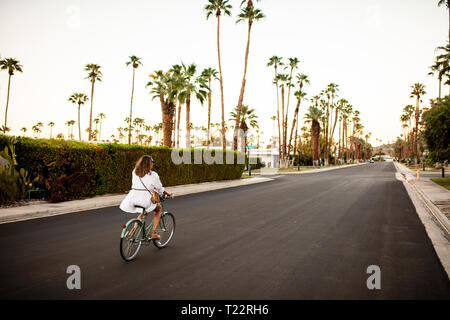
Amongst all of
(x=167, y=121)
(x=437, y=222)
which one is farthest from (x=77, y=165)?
(x=167, y=121)

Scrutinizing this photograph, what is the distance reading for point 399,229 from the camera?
28.0 feet

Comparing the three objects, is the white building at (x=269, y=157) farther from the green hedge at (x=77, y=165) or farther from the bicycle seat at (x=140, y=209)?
the bicycle seat at (x=140, y=209)

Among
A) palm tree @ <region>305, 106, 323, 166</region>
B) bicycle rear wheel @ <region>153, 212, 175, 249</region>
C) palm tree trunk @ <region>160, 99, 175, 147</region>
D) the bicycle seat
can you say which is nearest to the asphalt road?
bicycle rear wheel @ <region>153, 212, 175, 249</region>

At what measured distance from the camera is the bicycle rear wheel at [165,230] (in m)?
6.72

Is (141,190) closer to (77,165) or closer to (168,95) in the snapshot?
(77,165)

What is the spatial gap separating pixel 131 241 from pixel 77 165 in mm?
9883

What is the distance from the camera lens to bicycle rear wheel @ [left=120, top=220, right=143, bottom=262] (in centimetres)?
561

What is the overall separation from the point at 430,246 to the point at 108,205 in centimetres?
1135

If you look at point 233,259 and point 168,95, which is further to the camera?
point 168,95

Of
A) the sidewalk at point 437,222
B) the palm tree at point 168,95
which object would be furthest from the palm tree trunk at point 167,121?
the sidewalk at point 437,222


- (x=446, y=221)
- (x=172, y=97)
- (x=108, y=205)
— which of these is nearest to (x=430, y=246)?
(x=446, y=221)

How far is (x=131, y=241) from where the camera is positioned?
228 inches

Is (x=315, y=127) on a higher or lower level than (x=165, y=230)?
higher

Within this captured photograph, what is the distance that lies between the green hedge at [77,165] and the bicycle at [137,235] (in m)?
8.39
